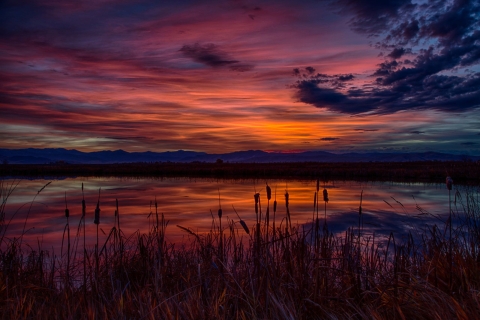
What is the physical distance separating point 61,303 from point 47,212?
1678 centimetres

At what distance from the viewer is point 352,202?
2161 centimetres

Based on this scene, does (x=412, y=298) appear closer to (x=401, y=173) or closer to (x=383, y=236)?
(x=383, y=236)

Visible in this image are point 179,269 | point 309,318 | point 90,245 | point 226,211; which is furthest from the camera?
point 226,211

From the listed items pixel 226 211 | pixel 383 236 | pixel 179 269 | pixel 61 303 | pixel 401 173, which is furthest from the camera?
pixel 401 173

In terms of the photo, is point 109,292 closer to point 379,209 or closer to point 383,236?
point 383,236

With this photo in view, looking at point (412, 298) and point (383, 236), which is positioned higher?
point (412, 298)

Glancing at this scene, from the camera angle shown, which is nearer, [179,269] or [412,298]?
[412,298]

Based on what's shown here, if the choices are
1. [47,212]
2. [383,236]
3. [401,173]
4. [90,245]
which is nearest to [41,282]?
[90,245]

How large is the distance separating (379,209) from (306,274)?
1506 cm

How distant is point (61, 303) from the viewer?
449 cm

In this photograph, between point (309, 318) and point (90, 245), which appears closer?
point (309, 318)

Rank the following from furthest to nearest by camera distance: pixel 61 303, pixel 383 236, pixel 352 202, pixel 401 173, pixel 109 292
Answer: pixel 401 173 < pixel 352 202 < pixel 383 236 < pixel 109 292 < pixel 61 303

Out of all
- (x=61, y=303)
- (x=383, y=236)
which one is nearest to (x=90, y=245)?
(x=61, y=303)

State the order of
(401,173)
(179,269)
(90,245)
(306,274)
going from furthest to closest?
(401,173)
(90,245)
(179,269)
(306,274)
